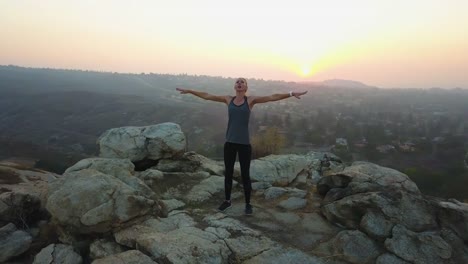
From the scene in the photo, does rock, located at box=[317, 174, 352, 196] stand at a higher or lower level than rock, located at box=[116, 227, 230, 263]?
higher

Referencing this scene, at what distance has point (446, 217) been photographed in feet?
26.0

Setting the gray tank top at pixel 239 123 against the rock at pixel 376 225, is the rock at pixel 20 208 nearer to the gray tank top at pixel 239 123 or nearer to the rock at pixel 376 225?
the gray tank top at pixel 239 123

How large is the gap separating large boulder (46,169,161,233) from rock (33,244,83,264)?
0.47m

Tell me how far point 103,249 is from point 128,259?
128cm

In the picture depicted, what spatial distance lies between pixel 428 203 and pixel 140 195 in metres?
6.40

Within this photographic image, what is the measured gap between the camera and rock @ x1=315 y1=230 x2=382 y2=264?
23.1 feet

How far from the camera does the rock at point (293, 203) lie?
31.0 ft

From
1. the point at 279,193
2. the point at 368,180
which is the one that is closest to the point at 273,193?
the point at 279,193

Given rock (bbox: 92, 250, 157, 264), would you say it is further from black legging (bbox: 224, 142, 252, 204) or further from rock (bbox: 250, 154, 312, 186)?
rock (bbox: 250, 154, 312, 186)

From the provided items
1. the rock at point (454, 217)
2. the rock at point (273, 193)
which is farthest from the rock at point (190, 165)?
the rock at point (454, 217)

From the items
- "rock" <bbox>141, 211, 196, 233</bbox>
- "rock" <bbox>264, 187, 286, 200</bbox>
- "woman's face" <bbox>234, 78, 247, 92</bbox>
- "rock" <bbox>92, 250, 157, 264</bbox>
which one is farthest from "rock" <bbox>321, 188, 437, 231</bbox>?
"rock" <bbox>92, 250, 157, 264</bbox>

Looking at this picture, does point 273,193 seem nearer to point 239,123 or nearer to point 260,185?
point 260,185

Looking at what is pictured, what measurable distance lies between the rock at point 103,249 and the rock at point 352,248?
3896 mm

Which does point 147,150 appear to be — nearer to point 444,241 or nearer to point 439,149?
point 444,241
